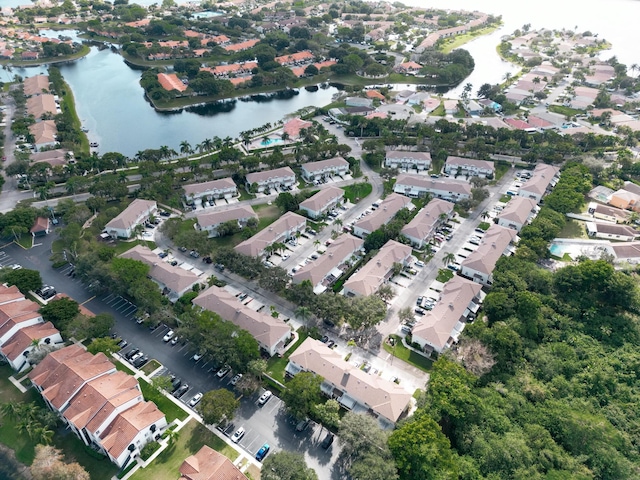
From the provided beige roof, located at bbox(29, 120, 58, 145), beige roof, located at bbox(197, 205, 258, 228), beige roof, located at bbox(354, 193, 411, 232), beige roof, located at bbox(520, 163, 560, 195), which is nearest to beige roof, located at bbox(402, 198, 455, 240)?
beige roof, located at bbox(354, 193, 411, 232)

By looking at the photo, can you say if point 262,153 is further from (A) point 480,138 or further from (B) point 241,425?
(B) point 241,425

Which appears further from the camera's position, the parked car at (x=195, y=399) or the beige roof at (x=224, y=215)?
the beige roof at (x=224, y=215)

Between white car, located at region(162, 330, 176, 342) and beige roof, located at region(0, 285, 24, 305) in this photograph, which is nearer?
white car, located at region(162, 330, 176, 342)

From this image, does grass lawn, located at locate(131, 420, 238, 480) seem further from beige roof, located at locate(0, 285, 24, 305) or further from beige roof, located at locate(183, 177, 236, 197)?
beige roof, located at locate(183, 177, 236, 197)

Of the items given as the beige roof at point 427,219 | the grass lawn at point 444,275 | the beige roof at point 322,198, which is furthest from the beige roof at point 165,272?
the grass lawn at point 444,275

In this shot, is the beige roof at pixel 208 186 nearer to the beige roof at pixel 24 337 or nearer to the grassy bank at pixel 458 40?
the beige roof at pixel 24 337

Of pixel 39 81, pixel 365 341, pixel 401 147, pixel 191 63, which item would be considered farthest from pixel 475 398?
pixel 39 81

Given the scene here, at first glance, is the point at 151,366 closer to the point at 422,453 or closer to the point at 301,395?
the point at 301,395
